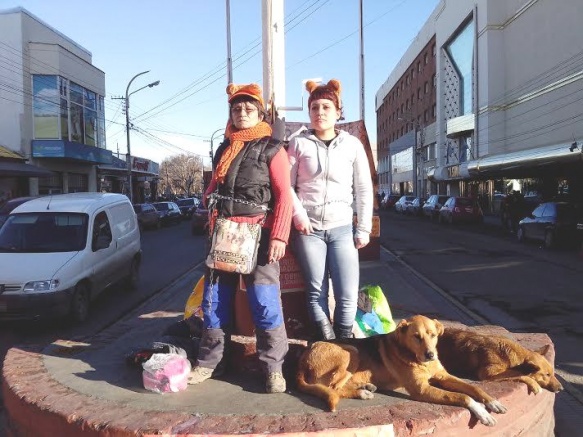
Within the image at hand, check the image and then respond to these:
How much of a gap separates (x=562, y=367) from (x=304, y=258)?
3124 millimetres

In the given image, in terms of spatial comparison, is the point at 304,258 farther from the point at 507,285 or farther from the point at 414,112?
the point at 414,112

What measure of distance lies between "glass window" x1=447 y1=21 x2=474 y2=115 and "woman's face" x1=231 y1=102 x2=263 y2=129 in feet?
135

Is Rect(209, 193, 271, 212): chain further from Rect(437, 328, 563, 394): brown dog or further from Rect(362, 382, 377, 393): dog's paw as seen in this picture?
Rect(437, 328, 563, 394): brown dog

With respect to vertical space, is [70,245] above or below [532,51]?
below

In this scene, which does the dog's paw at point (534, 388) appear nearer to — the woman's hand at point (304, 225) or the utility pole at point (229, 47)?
the woman's hand at point (304, 225)

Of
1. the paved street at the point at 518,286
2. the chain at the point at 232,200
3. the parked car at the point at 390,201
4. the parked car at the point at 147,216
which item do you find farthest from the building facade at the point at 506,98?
the chain at the point at 232,200

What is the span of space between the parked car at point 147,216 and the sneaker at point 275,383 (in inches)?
976

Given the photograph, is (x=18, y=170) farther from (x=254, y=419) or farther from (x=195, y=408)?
(x=254, y=419)

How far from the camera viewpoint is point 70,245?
25.4 ft

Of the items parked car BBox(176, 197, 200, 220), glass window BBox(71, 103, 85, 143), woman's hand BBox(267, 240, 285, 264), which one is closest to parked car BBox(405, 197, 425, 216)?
parked car BBox(176, 197, 200, 220)

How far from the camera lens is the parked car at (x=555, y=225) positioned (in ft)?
52.9

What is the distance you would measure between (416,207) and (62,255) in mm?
34526

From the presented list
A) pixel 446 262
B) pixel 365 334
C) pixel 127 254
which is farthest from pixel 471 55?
pixel 365 334

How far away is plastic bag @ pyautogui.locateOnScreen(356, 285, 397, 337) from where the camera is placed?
4.37 m
